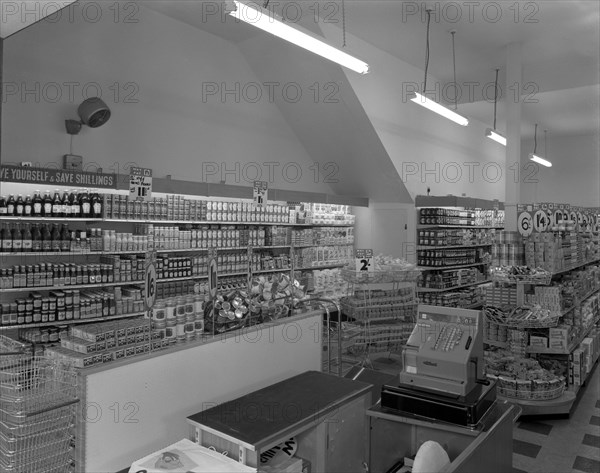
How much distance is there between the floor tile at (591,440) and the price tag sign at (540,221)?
2.40 m

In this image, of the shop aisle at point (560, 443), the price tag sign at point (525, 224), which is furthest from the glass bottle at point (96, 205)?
the shop aisle at point (560, 443)

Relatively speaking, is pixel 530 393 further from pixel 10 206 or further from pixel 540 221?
pixel 10 206

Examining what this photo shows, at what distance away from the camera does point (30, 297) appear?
599 cm

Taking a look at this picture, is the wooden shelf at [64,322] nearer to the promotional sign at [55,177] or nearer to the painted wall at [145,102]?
the promotional sign at [55,177]

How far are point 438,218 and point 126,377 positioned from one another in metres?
8.00

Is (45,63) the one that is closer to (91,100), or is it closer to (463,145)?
(91,100)

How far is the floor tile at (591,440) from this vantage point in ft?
15.5

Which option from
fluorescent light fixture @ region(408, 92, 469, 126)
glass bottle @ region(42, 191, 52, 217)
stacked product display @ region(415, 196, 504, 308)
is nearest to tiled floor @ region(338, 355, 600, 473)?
stacked product display @ region(415, 196, 504, 308)

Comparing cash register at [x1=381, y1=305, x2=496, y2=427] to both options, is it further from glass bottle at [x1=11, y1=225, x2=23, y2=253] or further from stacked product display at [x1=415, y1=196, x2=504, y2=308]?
stacked product display at [x1=415, y1=196, x2=504, y2=308]

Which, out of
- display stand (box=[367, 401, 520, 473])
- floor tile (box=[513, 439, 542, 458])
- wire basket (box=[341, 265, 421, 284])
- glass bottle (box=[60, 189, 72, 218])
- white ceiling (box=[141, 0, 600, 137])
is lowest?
floor tile (box=[513, 439, 542, 458])

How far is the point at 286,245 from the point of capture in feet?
30.5

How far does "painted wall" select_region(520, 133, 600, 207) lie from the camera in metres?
15.7

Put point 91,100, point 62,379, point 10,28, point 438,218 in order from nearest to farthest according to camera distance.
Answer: point 62,379, point 10,28, point 91,100, point 438,218

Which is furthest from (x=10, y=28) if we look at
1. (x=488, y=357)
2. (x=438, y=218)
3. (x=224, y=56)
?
(x=438, y=218)
